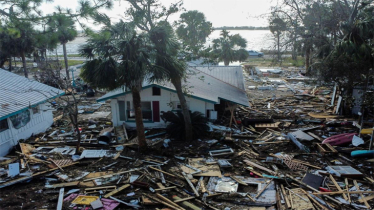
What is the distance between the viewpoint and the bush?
56.1ft

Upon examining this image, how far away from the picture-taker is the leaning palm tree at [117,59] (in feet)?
40.9

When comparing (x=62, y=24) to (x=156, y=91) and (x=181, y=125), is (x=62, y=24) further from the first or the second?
(x=156, y=91)

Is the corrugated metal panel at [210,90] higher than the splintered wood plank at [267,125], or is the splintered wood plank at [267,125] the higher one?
the corrugated metal panel at [210,90]

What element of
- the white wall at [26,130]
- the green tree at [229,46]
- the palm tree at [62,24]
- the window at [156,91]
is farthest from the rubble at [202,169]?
the green tree at [229,46]

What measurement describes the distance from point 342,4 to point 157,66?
1664cm

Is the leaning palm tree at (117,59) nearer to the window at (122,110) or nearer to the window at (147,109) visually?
the window at (147,109)

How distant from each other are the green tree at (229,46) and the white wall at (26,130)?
2788 cm

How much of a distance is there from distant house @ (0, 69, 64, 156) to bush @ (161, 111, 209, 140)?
6.67 metres

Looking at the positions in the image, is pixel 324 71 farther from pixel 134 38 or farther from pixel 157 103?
pixel 134 38

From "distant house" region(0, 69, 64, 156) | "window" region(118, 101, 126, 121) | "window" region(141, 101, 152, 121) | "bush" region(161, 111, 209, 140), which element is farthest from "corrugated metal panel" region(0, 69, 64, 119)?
"bush" region(161, 111, 209, 140)

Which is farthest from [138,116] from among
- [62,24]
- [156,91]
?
[62,24]

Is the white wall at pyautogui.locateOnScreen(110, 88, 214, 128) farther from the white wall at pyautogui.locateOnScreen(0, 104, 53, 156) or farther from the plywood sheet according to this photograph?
the plywood sheet

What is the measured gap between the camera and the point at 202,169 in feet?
41.7

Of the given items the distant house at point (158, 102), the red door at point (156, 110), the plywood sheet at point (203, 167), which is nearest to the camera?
the plywood sheet at point (203, 167)
